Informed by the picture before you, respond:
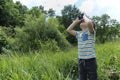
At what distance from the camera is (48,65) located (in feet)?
12.8

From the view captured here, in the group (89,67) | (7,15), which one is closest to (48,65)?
(89,67)

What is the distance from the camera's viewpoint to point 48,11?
236ft

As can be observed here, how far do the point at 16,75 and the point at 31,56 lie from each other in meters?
1.26

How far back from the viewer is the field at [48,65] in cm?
363

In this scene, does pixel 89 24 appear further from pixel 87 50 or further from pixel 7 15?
pixel 7 15

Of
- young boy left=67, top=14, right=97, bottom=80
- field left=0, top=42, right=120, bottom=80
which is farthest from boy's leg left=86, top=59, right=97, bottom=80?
field left=0, top=42, right=120, bottom=80

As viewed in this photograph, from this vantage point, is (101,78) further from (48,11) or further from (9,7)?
(48,11)

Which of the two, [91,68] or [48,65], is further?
[91,68]

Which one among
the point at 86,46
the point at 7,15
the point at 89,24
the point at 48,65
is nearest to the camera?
the point at 48,65

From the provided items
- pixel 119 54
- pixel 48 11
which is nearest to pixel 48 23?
pixel 48 11

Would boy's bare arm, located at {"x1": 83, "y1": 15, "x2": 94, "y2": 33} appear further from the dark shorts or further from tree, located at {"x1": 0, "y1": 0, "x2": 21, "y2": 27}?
tree, located at {"x1": 0, "y1": 0, "x2": 21, "y2": 27}

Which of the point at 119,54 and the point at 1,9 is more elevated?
the point at 1,9

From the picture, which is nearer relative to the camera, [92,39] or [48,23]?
[92,39]

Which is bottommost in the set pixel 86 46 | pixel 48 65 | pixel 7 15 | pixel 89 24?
pixel 48 65
